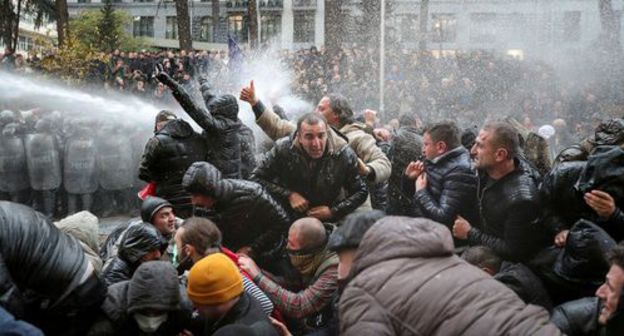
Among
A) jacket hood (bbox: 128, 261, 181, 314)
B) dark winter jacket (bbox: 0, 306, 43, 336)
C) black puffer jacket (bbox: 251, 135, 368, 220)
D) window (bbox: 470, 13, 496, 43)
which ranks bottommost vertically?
jacket hood (bbox: 128, 261, 181, 314)

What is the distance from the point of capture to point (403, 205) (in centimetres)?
615

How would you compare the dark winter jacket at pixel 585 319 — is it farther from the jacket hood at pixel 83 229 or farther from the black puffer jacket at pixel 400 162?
the jacket hood at pixel 83 229

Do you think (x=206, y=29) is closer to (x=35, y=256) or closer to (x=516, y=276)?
(x=516, y=276)

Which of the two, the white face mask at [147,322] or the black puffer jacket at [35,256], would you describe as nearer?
the black puffer jacket at [35,256]

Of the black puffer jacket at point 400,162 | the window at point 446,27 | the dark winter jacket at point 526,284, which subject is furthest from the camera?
the window at point 446,27

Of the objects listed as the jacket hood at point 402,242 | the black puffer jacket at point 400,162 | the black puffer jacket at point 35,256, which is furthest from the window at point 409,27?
the jacket hood at point 402,242

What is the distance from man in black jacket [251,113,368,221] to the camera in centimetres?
493

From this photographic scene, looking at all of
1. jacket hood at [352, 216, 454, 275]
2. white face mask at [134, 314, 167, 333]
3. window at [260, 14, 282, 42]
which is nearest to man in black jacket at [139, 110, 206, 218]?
white face mask at [134, 314, 167, 333]

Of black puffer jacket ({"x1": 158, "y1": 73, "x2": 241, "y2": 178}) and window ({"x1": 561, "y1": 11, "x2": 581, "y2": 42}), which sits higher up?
window ({"x1": 561, "y1": 11, "x2": 581, "y2": 42})

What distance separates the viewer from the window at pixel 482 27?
4022 cm

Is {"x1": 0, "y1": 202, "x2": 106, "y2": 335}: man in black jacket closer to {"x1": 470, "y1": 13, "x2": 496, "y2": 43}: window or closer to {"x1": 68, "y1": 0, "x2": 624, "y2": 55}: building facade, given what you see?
{"x1": 68, "y1": 0, "x2": 624, "y2": 55}: building facade

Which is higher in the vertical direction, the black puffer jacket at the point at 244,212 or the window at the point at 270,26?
the window at the point at 270,26

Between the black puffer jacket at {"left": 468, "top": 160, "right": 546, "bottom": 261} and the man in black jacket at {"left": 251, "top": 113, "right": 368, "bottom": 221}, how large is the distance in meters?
1.08

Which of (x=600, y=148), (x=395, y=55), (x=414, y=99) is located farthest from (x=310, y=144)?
(x=395, y=55)
